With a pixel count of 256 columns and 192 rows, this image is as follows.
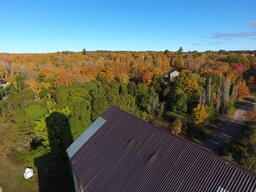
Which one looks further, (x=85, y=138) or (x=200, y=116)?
(x=200, y=116)

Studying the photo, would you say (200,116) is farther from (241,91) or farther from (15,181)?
(15,181)

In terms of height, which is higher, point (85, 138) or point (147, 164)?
point (147, 164)

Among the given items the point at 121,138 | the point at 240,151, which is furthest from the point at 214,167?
the point at 240,151

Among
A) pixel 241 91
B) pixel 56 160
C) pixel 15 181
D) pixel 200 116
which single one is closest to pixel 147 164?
pixel 56 160

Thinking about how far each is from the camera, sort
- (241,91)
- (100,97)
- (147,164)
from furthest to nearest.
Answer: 1. (241,91)
2. (100,97)
3. (147,164)

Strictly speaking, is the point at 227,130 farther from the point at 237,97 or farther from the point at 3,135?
the point at 3,135

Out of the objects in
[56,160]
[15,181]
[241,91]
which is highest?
[241,91]
